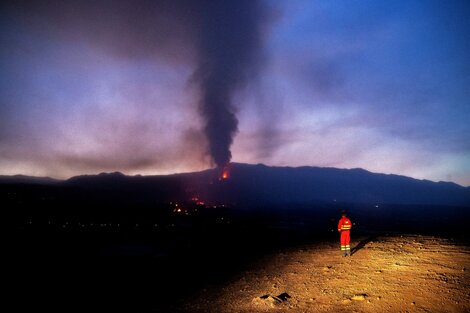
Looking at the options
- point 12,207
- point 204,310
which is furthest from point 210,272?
point 12,207

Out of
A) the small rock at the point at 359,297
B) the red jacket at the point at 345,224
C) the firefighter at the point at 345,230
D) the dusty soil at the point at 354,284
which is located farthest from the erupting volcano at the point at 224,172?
the small rock at the point at 359,297

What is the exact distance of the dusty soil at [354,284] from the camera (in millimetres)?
7070

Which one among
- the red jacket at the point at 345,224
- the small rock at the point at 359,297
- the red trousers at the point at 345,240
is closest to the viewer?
the small rock at the point at 359,297

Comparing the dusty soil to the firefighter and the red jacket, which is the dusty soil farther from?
the red jacket

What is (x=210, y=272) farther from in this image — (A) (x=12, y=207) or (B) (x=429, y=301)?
(A) (x=12, y=207)

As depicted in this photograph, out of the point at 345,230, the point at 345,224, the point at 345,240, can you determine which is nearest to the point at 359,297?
the point at 345,224

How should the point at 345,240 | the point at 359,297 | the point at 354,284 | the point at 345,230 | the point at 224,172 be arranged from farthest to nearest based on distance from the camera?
the point at 224,172 → the point at 345,240 → the point at 345,230 → the point at 354,284 → the point at 359,297

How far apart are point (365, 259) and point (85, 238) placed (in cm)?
2703

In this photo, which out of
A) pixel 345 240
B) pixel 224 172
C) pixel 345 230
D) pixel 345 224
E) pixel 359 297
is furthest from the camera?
pixel 224 172

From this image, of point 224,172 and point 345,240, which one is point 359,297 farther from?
point 224,172

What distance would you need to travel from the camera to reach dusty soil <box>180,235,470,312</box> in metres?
7.07

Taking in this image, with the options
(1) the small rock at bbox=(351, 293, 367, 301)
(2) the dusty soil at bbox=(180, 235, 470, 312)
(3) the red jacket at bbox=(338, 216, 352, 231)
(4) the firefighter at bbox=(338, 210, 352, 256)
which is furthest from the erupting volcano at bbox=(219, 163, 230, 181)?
(1) the small rock at bbox=(351, 293, 367, 301)

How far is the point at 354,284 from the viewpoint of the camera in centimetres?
Result: 839

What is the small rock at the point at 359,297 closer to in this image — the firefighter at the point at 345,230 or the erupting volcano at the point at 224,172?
the firefighter at the point at 345,230
